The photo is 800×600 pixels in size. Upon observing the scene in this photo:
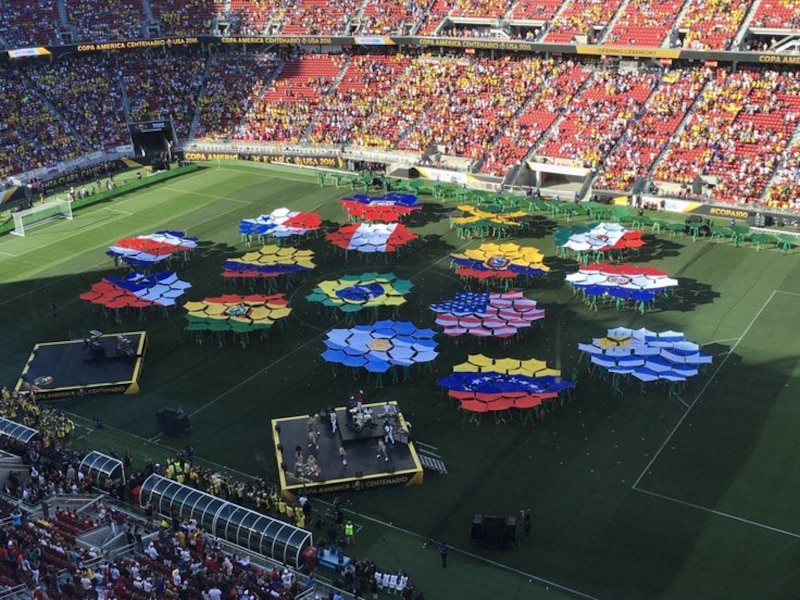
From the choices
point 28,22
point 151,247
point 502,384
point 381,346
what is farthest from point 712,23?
point 28,22

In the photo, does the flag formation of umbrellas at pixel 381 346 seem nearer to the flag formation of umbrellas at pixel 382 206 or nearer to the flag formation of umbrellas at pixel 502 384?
the flag formation of umbrellas at pixel 502 384

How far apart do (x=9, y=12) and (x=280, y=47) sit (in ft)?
96.6

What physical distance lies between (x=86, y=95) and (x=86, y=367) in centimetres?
5646

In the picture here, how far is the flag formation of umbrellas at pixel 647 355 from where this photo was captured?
48688 millimetres

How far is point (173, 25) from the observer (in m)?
108

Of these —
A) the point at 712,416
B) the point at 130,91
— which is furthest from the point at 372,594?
the point at 130,91

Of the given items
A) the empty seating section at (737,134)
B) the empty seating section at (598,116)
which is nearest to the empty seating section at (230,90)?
the empty seating section at (598,116)

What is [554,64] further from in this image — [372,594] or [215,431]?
[372,594]

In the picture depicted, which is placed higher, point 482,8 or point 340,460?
point 482,8

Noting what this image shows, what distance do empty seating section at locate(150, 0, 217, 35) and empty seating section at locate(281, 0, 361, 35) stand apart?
9634 millimetres

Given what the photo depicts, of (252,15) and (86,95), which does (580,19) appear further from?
(86,95)

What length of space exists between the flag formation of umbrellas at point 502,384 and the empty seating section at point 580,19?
170 ft

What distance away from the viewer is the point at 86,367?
5334 centimetres

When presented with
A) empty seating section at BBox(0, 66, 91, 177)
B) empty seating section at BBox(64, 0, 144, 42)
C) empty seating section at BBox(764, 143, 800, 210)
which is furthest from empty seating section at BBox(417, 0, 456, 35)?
empty seating section at BBox(764, 143, 800, 210)
